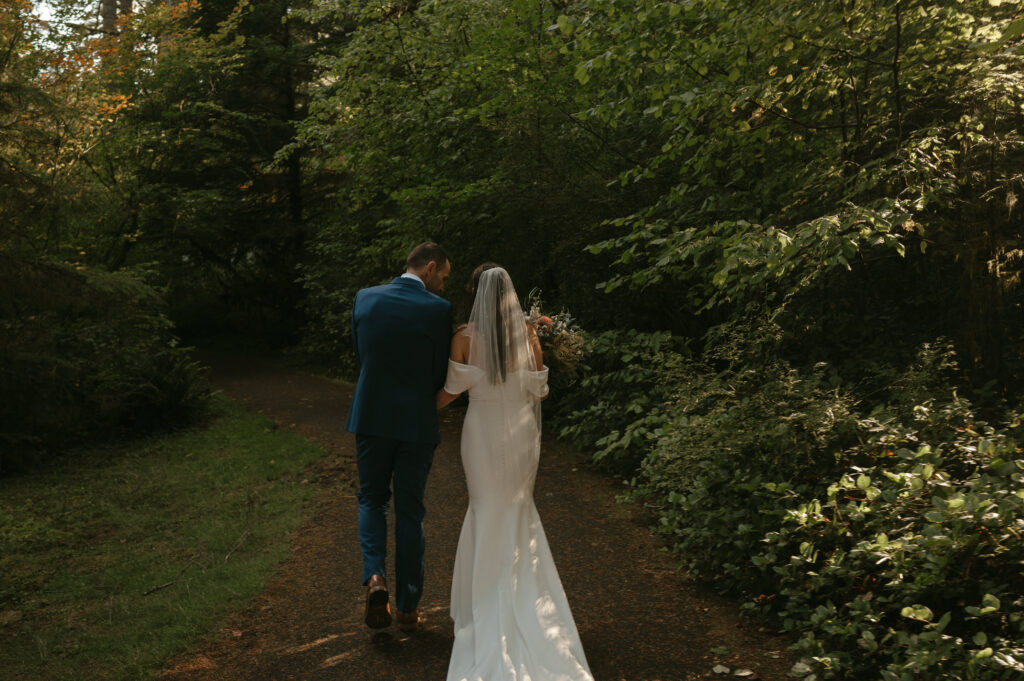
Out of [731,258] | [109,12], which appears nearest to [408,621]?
[731,258]

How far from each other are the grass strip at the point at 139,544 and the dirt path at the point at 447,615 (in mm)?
Answer: 313

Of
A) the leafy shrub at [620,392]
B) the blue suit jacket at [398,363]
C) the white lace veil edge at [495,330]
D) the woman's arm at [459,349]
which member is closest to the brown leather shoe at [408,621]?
the blue suit jacket at [398,363]

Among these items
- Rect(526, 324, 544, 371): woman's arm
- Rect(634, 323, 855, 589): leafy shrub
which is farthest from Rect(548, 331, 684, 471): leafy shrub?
Rect(526, 324, 544, 371): woman's arm

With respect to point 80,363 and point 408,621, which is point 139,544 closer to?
point 80,363

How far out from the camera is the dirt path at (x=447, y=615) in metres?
4.28

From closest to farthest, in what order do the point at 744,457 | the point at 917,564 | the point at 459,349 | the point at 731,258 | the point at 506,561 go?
1. the point at 917,564
2. the point at 506,561
3. the point at 459,349
4. the point at 731,258
5. the point at 744,457

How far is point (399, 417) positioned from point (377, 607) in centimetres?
108

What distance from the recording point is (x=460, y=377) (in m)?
4.69

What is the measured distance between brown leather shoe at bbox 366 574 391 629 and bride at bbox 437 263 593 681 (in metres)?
0.40

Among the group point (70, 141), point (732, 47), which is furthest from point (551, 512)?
point (70, 141)

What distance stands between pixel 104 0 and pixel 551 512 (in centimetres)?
2324

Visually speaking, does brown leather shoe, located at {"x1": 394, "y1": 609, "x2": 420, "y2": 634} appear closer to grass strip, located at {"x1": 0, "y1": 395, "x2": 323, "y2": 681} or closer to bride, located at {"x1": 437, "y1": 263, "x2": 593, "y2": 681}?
bride, located at {"x1": 437, "y1": 263, "x2": 593, "y2": 681}

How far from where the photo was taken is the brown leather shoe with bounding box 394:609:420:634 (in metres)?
4.65

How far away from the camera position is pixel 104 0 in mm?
23188
